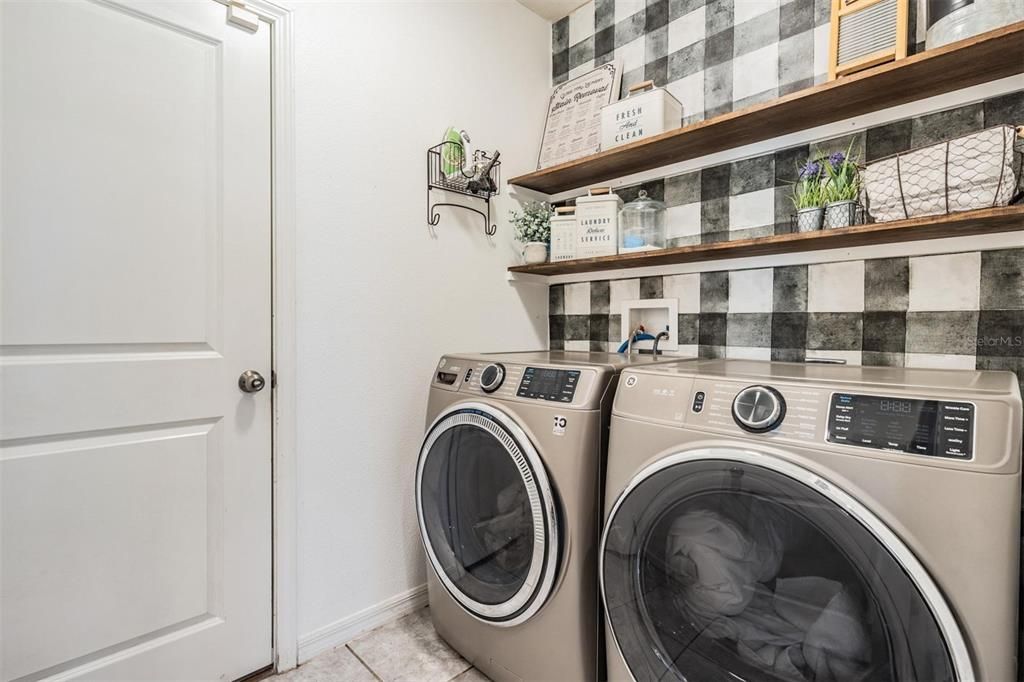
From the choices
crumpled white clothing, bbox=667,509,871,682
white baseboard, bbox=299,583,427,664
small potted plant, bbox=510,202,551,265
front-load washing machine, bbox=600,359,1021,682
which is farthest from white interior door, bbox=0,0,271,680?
crumpled white clothing, bbox=667,509,871,682

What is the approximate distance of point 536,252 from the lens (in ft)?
6.85

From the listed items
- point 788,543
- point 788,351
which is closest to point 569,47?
point 788,351

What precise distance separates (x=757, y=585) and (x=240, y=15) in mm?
1977

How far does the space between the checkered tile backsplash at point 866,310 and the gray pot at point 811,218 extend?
18cm

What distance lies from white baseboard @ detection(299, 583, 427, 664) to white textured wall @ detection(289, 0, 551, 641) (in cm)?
3

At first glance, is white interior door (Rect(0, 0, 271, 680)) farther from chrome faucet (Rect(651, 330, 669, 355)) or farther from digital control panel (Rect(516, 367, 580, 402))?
chrome faucet (Rect(651, 330, 669, 355))

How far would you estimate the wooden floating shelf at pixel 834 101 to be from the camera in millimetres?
1146

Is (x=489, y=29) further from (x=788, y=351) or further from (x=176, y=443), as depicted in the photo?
(x=176, y=443)

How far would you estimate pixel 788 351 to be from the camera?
1608mm

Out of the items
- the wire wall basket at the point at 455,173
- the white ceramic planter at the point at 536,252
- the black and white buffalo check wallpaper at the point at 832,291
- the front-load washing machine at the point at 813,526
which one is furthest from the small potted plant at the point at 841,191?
the wire wall basket at the point at 455,173

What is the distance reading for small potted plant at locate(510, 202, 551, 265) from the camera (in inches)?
82.2

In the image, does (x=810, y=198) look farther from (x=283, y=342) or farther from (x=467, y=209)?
(x=283, y=342)

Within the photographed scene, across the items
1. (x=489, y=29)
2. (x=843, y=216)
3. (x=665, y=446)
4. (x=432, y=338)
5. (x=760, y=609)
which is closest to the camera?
(x=760, y=609)

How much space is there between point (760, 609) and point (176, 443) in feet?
4.95
